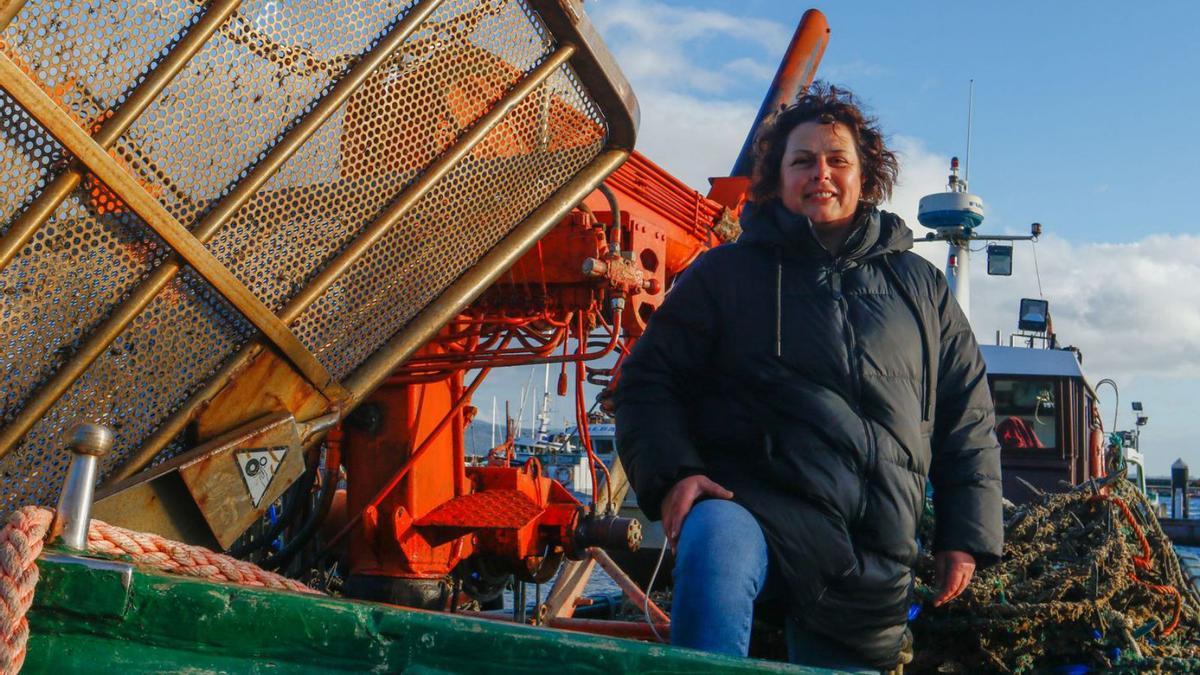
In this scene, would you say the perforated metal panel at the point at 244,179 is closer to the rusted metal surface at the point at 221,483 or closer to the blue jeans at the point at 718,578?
the rusted metal surface at the point at 221,483

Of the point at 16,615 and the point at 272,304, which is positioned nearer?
the point at 16,615

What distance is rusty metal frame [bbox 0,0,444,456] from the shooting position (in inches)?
99.7

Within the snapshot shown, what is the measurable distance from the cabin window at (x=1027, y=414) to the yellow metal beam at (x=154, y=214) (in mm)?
9812

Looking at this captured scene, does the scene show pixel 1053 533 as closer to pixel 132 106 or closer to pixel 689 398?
pixel 689 398

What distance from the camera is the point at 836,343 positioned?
2445 mm

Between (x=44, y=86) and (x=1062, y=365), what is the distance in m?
11.1

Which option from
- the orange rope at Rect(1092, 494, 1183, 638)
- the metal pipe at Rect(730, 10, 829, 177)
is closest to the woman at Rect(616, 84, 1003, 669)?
the orange rope at Rect(1092, 494, 1183, 638)

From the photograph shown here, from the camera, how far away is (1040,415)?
11.5 metres

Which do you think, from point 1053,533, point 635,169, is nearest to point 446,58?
point 635,169

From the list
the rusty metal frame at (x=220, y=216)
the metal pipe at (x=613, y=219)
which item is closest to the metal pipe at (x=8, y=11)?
the rusty metal frame at (x=220, y=216)

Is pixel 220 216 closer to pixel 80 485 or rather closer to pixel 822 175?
pixel 80 485

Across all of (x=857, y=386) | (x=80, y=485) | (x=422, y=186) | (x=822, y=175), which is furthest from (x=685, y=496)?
(x=422, y=186)

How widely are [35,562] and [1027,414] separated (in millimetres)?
11331

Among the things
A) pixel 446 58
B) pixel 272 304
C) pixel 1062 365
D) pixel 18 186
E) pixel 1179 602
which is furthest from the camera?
pixel 1062 365
